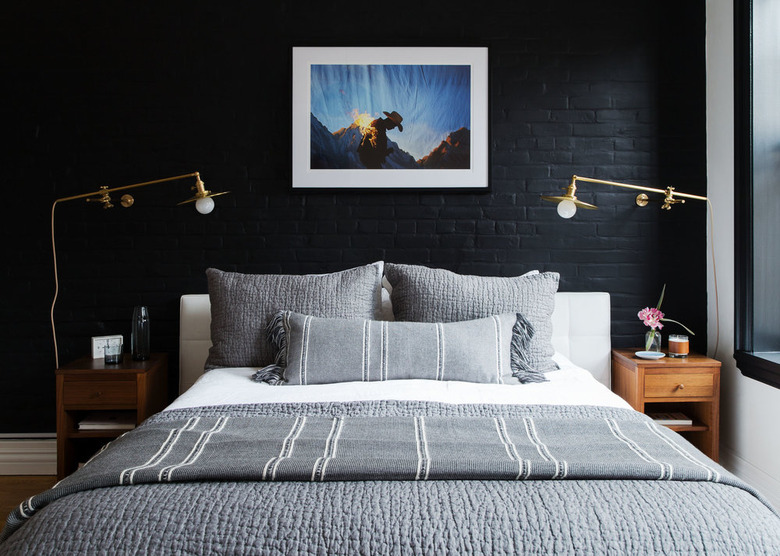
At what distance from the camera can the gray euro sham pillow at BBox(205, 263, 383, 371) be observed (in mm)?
2830

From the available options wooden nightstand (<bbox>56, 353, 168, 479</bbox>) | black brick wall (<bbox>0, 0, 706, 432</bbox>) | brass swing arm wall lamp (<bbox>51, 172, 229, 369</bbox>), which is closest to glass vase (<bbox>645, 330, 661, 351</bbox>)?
black brick wall (<bbox>0, 0, 706, 432</bbox>)

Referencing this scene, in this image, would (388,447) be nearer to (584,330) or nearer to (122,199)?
(584,330)

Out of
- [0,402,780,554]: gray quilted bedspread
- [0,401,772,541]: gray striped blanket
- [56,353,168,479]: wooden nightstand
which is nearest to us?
[0,402,780,554]: gray quilted bedspread

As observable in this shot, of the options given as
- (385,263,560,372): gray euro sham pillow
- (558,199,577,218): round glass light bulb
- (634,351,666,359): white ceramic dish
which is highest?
(558,199,577,218): round glass light bulb

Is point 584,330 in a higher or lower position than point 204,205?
lower

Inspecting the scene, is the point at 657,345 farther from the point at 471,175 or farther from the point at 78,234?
the point at 78,234

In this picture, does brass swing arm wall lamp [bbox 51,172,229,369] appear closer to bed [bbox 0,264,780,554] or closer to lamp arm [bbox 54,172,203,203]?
lamp arm [bbox 54,172,203,203]

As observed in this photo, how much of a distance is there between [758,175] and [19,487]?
3.82 meters

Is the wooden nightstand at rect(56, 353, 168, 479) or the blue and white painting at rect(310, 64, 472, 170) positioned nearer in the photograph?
the wooden nightstand at rect(56, 353, 168, 479)

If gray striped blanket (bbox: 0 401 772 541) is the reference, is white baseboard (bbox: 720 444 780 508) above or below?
below

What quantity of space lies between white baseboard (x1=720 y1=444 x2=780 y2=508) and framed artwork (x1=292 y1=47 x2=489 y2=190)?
5.92ft

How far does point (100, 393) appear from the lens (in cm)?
287

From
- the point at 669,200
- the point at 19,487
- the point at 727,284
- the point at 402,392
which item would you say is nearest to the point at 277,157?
the point at 402,392

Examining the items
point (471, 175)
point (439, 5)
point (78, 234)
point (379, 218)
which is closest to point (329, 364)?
point (379, 218)
